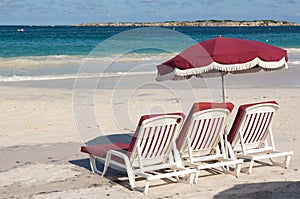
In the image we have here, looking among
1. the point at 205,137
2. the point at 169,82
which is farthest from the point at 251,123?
the point at 169,82

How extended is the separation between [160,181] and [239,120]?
123 cm

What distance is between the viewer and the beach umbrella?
6656mm

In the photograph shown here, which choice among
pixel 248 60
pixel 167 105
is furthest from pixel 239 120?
pixel 167 105

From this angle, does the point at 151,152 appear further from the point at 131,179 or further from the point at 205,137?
the point at 205,137

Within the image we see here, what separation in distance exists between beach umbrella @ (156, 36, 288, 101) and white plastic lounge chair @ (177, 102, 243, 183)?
451 mm

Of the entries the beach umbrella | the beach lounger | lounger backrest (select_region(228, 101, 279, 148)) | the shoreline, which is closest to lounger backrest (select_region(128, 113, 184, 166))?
the beach lounger

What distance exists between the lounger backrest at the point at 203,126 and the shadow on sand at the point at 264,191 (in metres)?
0.69

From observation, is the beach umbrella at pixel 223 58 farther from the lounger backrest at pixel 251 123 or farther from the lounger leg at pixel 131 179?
the lounger leg at pixel 131 179

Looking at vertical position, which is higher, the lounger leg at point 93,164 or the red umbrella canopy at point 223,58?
the red umbrella canopy at point 223,58

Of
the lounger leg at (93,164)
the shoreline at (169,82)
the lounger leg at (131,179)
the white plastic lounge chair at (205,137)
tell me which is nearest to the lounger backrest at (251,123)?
the white plastic lounge chair at (205,137)

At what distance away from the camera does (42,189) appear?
21.1ft

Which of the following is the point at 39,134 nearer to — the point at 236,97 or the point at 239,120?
the point at 239,120

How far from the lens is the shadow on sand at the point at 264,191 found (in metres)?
5.97

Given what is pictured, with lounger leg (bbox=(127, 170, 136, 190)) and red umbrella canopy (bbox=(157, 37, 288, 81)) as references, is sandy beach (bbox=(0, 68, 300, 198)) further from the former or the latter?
red umbrella canopy (bbox=(157, 37, 288, 81))
